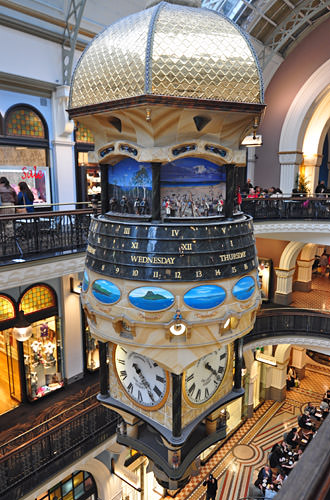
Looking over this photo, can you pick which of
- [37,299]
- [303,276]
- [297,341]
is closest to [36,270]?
[37,299]

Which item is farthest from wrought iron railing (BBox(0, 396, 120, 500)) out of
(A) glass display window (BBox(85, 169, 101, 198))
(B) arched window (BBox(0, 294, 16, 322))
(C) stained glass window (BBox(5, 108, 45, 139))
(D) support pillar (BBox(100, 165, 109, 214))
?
(C) stained glass window (BBox(5, 108, 45, 139))

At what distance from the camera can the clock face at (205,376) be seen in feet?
10.9

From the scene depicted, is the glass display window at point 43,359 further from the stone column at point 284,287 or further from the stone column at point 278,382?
the stone column at point 284,287

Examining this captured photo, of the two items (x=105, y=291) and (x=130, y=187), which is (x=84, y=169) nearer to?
(x=130, y=187)

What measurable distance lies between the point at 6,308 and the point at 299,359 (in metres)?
14.5

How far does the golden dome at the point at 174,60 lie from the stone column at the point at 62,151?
24.6ft

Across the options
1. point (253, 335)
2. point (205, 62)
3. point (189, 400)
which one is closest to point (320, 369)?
point (253, 335)

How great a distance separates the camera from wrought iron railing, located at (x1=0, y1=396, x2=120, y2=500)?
668 cm

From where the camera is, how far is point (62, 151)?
10.5 meters

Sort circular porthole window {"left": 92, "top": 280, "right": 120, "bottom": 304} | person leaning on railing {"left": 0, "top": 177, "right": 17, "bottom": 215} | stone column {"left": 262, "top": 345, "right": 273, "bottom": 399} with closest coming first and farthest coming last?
1. circular porthole window {"left": 92, "top": 280, "right": 120, "bottom": 304}
2. person leaning on railing {"left": 0, "top": 177, "right": 17, "bottom": 215}
3. stone column {"left": 262, "top": 345, "right": 273, "bottom": 399}

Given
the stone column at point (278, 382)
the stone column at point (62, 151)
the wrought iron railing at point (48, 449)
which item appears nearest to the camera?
the wrought iron railing at point (48, 449)

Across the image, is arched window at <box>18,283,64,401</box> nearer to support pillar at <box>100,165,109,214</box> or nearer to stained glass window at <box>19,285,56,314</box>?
stained glass window at <box>19,285,56,314</box>

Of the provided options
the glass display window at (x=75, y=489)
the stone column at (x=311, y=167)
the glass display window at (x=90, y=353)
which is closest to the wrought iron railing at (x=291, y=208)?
the stone column at (x=311, y=167)

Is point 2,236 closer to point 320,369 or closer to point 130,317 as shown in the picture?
point 130,317
